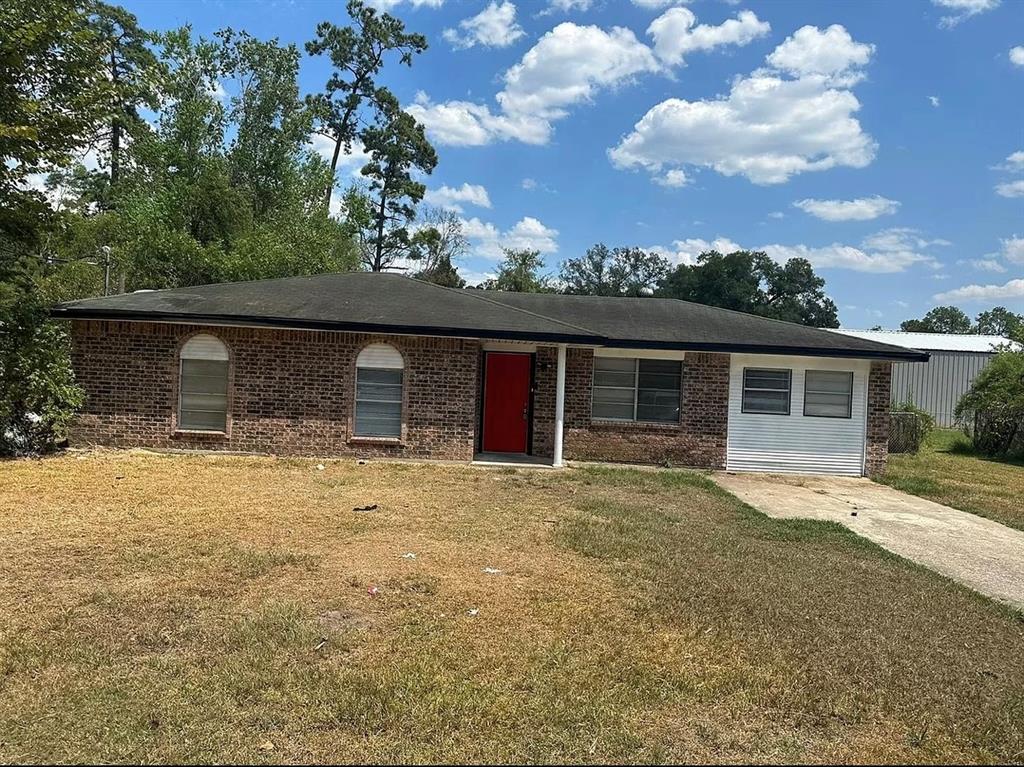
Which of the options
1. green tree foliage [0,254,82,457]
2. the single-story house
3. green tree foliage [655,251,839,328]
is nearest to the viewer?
green tree foliage [0,254,82,457]

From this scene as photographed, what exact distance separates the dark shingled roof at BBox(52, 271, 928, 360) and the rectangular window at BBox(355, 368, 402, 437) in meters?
0.95

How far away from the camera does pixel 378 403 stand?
12.6 metres

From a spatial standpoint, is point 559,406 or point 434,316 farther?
point 559,406

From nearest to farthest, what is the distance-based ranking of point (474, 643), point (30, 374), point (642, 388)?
point (474, 643)
point (30, 374)
point (642, 388)

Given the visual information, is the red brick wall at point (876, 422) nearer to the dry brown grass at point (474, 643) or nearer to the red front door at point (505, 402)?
the dry brown grass at point (474, 643)

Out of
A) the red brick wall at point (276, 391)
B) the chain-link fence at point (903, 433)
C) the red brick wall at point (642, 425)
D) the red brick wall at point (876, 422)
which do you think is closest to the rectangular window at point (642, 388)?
the red brick wall at point (642, 425)

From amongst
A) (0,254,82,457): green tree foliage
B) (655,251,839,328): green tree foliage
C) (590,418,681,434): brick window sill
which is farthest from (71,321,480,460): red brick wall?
(655,251,839,328): green tree foliage

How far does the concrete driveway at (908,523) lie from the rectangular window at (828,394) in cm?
132

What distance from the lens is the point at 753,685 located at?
384 centimetres

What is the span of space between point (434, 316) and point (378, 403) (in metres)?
1.92

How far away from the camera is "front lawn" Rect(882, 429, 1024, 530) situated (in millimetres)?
10711

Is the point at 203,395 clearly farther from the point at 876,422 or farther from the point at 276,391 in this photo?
the point at 876,422

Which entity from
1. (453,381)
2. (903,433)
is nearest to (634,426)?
(453,381)

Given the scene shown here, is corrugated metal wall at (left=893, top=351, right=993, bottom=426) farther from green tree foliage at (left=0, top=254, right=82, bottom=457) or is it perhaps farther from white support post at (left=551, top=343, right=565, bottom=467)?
green tree foliage at (left=0, top=254, right=82, bottom=457)
